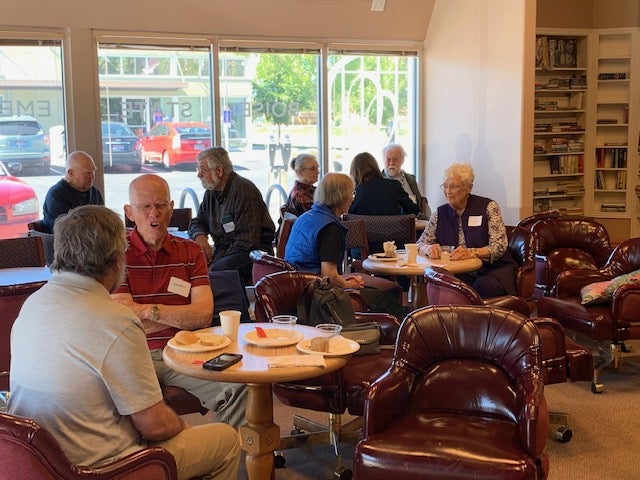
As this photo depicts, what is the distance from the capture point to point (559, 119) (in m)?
9.60

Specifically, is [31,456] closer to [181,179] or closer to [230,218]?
[230,218]

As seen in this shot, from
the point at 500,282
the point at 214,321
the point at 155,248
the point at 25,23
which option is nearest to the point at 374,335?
the point at 214,321

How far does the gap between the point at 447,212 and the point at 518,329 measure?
7.99ft

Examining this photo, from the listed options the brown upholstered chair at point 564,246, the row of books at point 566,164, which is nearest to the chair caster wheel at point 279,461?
the brown upholstered chair at point 564,246

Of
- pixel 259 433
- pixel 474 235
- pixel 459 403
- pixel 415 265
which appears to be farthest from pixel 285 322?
pixel 474 235

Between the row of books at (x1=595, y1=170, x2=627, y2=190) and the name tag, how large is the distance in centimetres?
581

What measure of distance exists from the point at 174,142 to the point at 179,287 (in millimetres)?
4629

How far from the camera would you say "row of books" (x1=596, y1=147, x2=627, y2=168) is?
956cm

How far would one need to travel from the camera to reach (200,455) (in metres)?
2.71

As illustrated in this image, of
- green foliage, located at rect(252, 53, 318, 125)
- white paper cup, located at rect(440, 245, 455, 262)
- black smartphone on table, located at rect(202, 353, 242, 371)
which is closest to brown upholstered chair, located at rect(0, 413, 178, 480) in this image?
black smartphone on table, located at rect(202, 353, 242, 371)

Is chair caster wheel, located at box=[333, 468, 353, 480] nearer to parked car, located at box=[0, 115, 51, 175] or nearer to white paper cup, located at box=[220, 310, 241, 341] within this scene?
white paper cup, located at box=[220, 310, 241, 341]

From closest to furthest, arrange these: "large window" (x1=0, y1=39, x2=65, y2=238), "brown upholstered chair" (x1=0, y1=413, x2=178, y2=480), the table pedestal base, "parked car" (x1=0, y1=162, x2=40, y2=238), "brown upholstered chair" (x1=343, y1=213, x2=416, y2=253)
Answer: "brown upholstered chair" (x1=0, y1=413, x2=178, y2=480), the table pedestal base, "brown upholstered chair" (x1=343, y1=213, x2=416, y2=253), "large window" (x1=0, y1=39, x2=65, y2=238), "parked car" (x1=0, y1=162, x2=40, y2=238)

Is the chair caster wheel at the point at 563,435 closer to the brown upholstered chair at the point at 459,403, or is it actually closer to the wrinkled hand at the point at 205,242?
the brown upholstered chair at the point at 459,403

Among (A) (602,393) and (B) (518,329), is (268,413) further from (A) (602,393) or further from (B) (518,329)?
(A) (602,393)
